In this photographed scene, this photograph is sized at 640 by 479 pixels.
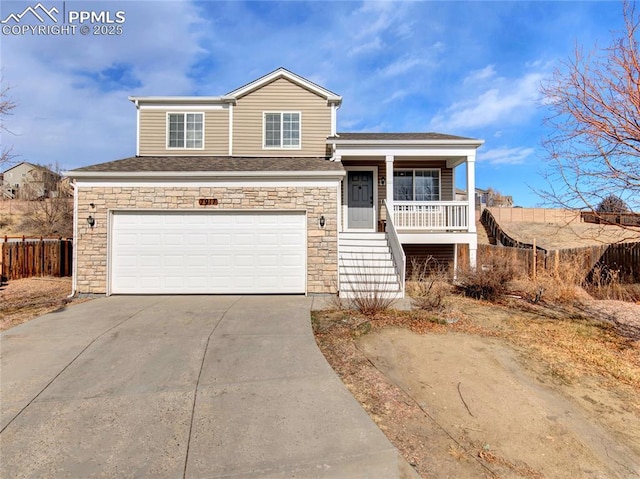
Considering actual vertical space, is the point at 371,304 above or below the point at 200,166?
below

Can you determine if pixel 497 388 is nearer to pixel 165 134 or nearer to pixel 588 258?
pixel 588 258

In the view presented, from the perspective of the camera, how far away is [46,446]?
2.98 meters

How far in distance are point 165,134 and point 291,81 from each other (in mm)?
5058

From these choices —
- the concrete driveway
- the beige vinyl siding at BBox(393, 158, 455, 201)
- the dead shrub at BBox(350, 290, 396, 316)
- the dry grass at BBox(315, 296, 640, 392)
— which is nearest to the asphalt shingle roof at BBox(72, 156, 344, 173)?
the dead shrub at BBox(350, 290, 396, 316)

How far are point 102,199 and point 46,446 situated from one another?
23.3ft

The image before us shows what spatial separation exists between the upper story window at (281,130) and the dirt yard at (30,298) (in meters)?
7.79

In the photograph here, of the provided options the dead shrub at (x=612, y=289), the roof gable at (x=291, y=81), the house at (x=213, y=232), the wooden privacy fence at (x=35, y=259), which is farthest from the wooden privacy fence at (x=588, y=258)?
the wooden privacy fence at (x=35, y=259)

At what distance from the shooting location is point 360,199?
12.9 m

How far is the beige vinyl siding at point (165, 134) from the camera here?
12.6 metres

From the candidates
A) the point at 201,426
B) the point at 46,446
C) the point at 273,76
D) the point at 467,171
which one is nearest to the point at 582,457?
the point at 201,426

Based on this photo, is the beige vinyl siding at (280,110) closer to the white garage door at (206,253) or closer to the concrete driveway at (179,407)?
the white garage door at (206,253)

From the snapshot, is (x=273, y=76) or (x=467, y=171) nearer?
(x=467, y=171)

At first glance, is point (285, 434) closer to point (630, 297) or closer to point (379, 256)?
point (379, 256)

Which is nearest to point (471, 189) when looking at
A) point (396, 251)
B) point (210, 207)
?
point (396, 251)
